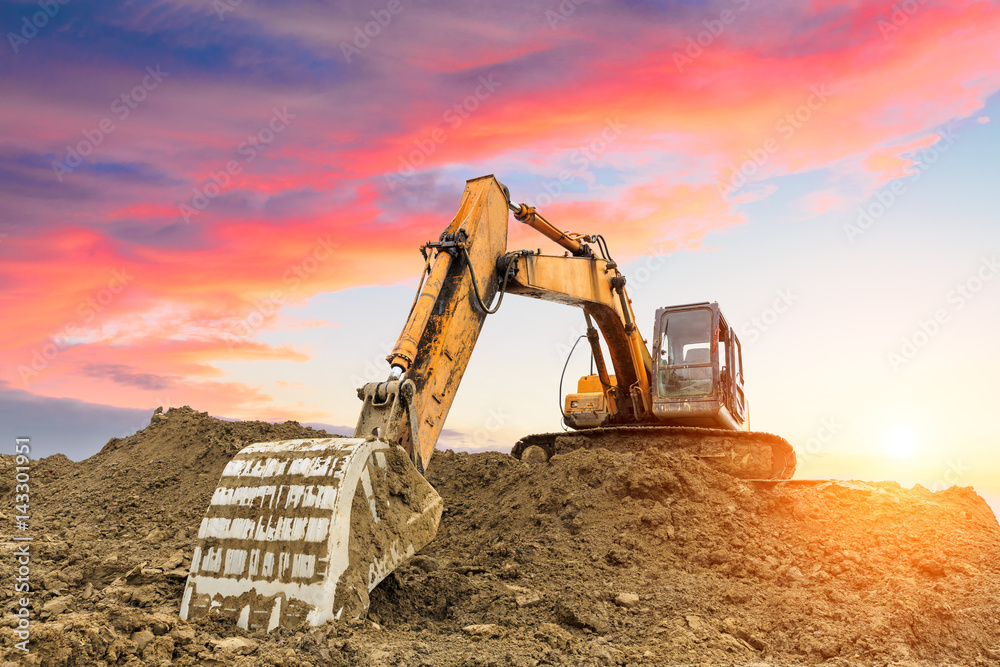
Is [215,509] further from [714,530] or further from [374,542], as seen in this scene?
[714,530]

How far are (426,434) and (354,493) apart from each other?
1278 millimetres

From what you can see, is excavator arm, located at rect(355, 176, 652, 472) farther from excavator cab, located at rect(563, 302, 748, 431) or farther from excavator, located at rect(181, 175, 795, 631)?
excavator cab, located at rect(563, 302, 748, 431)

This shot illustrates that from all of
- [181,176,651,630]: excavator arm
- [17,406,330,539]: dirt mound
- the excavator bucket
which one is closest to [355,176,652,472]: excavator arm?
[181,176,651,630]: excavator arm

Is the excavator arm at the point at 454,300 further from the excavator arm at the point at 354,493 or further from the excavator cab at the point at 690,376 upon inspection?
the excavator cab at the point at 690,376

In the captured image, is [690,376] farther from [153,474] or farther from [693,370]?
[153,474]

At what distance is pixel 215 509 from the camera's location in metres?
4.47

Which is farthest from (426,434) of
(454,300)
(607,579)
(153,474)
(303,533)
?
(153,474)

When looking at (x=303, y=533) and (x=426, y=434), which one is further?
(x=426, y=434)

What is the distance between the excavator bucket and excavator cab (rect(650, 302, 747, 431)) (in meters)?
5.35

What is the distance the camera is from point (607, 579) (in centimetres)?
529

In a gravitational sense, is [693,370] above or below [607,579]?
above

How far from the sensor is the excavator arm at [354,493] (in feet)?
13.3

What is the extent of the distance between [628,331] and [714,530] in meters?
3.52

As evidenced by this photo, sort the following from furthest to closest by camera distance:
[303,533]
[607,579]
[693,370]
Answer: [693,370]
[607,579]
[303,533]
